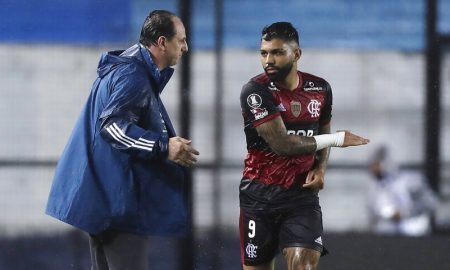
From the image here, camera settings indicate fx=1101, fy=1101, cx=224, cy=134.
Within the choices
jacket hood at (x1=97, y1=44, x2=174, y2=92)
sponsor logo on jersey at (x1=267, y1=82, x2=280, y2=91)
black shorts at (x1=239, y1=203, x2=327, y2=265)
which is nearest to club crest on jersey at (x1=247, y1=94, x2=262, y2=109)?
sponsor logo on jersey at (x1=267, y1=82, x2=280, y2=91)

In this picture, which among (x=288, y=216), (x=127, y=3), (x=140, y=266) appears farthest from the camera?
(x=127, y=3)

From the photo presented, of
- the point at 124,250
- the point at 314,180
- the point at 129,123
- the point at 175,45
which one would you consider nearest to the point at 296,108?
the point at 314,180

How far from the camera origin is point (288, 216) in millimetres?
6000

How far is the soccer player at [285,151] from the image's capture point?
230 inches

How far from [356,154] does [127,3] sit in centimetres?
192

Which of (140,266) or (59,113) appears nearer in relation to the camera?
(140,266)

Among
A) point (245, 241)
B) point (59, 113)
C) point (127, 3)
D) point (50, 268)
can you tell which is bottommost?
point (50, 268)

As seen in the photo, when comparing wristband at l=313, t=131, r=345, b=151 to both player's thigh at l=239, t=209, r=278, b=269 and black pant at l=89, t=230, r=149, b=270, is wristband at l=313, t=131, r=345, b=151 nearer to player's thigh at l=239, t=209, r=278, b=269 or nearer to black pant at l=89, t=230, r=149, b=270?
player's thigh at l=239, t=209, r=278, b=269

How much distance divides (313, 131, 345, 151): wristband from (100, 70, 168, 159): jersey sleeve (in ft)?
3.89

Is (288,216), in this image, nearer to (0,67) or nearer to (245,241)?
(245,241)

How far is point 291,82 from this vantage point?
19.7 ft

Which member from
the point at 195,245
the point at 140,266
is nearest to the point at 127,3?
the point at 195,245

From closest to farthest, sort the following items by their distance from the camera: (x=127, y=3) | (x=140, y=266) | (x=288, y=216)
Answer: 1. (x=140, y=266)
2. (x=288, y=216)
3. (x=127, y=3)

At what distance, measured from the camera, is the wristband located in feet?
19.2
